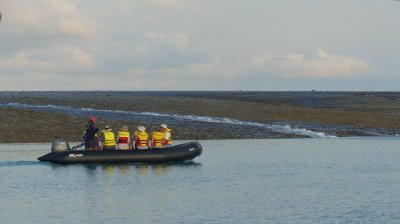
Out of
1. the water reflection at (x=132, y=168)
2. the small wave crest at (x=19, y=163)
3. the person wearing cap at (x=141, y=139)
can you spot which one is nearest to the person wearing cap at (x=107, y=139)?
the water reflection at (x=132, y=168)

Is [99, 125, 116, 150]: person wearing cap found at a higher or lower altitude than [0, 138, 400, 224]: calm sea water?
higher

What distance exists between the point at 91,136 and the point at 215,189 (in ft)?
41.0

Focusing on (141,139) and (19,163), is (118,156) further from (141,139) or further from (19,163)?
(19,163)

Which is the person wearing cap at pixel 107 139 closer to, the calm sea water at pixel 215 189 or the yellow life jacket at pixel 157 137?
the calm sea water at pixel 215 189

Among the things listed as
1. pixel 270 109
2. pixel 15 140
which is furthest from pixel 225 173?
pixel 270 109

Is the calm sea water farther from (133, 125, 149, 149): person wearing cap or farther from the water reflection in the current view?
(133, 125, 149, 149): person wearing cap

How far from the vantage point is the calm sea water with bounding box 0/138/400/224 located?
29200 millimetres

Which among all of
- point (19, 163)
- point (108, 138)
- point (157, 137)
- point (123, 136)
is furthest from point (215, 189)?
point (19, 163)

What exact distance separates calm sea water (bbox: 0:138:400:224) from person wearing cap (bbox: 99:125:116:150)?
43.9 inches

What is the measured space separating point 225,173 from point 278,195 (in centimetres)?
972

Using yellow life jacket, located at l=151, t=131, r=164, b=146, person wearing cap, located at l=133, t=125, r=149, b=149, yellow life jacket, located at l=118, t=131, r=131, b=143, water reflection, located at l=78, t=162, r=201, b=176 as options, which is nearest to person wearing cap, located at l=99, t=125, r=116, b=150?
yellow life jacket, located at l=118, t=131, r=131, b=143

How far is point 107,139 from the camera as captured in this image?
46781 millimetres

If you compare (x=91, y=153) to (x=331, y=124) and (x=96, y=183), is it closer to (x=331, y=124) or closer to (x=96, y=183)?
(x=96, y=183)

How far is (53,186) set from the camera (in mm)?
38156
